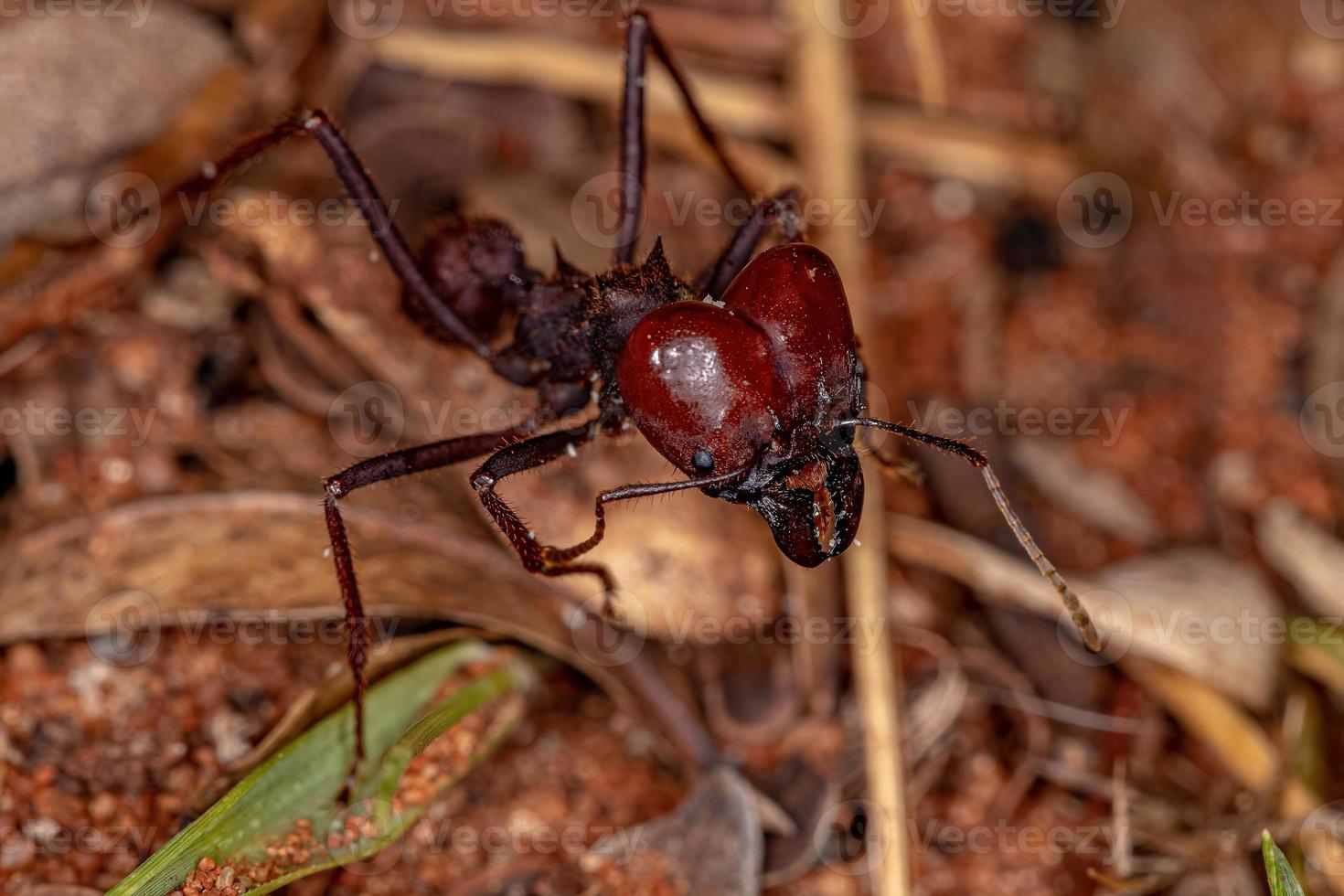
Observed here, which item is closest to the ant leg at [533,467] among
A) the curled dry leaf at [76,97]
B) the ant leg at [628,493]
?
the ant leg at [628,493]

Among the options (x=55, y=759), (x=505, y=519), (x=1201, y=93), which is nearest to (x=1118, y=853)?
(x=505, y=519)

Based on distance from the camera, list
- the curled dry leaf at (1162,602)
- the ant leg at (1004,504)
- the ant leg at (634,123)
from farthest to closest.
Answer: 1. the ant leg at (634,123)
2. the curled dry leaf at (1162,602)
3. the ant leg at (1004,504)

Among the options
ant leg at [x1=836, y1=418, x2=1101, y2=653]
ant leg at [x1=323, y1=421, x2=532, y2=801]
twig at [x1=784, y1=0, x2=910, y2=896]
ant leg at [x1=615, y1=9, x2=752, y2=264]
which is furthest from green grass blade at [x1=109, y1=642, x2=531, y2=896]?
ant leg at [x1=615, y1=9, x2=752, y2=264]

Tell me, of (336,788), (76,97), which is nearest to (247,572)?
(336,788)

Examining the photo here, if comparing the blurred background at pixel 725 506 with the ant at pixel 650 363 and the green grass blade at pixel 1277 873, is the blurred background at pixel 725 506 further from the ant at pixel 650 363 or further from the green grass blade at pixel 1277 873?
the green grass blade at pixel 1277 873

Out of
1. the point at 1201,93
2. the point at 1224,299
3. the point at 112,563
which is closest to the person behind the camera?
the point at 112,563

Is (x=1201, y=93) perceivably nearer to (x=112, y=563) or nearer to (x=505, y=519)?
(x=505, y=519)

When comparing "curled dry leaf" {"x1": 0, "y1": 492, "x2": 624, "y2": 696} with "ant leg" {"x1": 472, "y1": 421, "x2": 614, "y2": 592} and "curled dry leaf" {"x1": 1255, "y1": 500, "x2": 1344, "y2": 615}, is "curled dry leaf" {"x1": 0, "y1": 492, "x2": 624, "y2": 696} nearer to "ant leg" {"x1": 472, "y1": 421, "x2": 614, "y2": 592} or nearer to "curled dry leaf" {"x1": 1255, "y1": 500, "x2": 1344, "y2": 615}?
"ant leg" {"x1": 472, "y1": 421, "x2": 614, "y2": 592}
